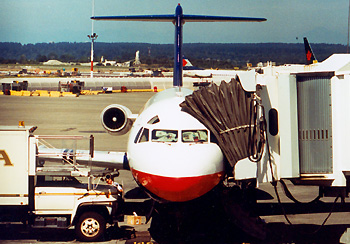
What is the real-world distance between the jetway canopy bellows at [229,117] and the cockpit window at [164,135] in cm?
83

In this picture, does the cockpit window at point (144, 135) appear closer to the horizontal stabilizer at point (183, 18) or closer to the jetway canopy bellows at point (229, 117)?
the jetway canopy bellows at point (229, 117)

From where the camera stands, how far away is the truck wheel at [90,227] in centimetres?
1463

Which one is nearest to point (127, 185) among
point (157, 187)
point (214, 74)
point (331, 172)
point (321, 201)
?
point (321, 201)

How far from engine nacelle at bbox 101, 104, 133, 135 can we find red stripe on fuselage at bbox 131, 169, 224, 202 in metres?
7.32

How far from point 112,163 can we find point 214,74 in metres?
81.6

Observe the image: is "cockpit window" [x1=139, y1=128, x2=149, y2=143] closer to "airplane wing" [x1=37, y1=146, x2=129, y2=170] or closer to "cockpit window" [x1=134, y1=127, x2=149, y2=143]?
"cockpit window" [x1=134, y1=127, x2=149, y2=143]

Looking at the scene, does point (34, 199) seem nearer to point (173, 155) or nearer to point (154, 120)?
point (154, 120)

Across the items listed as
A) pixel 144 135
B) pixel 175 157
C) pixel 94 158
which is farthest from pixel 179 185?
pixel 94 158

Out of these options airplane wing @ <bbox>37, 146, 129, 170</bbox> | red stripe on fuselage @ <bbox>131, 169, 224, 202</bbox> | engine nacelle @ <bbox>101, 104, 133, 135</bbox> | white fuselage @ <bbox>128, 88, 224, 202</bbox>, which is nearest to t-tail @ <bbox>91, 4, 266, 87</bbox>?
engine nacelle @ <bbox>101, 104, 133, 135</bbox>

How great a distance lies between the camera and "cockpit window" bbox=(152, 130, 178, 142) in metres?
13.5

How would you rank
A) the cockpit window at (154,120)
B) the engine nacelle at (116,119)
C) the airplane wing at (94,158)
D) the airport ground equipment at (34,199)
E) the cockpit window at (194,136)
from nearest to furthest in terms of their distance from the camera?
the cockpit window at (194,136)
the cockpit window at (154,120)
the airport ground equipment at (34,199)
the airplane wing at (94,158)
the engine nacelle at (116,119)

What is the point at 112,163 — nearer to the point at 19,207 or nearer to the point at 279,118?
the point at 19,207

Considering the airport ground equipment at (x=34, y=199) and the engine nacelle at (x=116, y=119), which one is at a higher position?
the engine nacelle at (x=116, y=119)

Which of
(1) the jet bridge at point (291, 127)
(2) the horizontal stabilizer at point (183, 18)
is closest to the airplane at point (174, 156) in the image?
(1) the jet bridge at point (291, 127)
